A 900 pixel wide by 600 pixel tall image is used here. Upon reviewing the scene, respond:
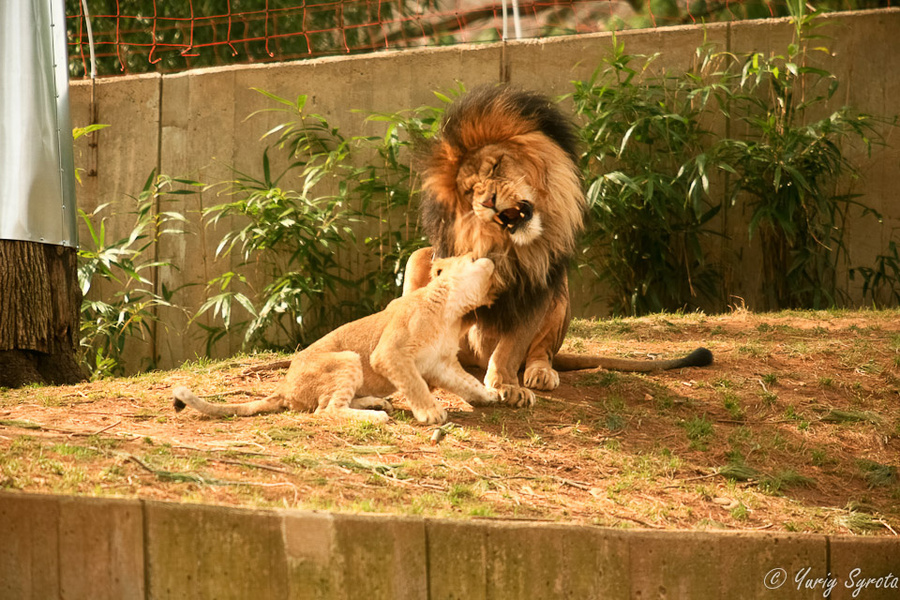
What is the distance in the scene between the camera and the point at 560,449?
4.14 m

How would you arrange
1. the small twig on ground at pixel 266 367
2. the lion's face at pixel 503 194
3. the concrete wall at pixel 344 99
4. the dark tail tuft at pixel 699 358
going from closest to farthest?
1. the lion's face at pixel 503 194
2. the dark tail tuft at pixel 699 358
3. the small twig on ground at pixel 266 367
4. the concrete wall at pixel 344 99

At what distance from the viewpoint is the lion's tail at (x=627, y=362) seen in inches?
210

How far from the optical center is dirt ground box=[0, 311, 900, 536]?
3.38 metres

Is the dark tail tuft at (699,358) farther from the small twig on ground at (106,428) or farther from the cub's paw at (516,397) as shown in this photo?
the small twig on ground at (106,428)

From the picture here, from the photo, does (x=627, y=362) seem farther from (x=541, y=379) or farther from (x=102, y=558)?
(x=102, y=558)

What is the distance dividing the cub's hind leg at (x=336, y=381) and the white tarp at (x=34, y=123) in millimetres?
1950

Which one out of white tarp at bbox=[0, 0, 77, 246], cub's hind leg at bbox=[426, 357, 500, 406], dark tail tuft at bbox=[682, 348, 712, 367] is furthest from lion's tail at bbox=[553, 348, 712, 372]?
white tarp at bbox=[0, 0, 77, 246]

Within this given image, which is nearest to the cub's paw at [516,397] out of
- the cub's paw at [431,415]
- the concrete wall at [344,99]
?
the cub's paw at [431,415]

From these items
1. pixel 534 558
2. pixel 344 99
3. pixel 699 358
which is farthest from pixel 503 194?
pixel 344 99

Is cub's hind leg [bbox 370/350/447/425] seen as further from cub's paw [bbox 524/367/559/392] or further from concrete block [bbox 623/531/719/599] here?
concrete block [bbox 623/531/719/599]

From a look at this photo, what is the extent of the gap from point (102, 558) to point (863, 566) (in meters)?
2.20

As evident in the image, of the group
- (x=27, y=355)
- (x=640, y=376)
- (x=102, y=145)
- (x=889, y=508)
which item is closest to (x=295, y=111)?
(x=102, y=145)

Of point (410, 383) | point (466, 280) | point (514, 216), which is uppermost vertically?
point (514, 216)

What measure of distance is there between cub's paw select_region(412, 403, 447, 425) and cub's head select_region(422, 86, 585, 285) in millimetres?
712
